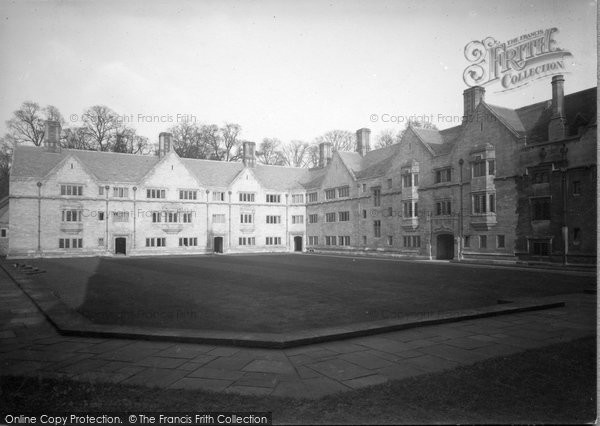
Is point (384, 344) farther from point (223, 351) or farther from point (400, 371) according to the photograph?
point (223, 351)

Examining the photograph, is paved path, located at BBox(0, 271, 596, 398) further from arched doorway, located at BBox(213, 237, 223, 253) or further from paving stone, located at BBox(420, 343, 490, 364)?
arched doorway, located at BBox(213, 237, 223, 253)

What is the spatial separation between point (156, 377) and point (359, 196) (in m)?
37.9

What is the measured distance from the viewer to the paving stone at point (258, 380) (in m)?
5.40

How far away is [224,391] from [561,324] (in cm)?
812

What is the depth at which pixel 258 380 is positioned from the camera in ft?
18.3

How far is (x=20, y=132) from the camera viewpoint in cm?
4103

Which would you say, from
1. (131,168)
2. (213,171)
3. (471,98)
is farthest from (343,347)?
(213,171)

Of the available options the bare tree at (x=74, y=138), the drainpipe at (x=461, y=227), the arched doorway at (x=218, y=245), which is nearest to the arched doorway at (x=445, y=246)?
the drainpipe at (x=461, y=227)

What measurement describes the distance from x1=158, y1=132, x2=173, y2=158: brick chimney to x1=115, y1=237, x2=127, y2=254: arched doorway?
10820 mm

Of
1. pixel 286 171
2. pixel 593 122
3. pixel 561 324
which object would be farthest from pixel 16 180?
pixel 593 122

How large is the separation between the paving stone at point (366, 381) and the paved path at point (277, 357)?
0.05 feet

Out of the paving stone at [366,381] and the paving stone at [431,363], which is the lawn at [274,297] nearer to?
the paving stone at [431,363]

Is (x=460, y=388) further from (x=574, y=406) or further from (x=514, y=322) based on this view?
(x=514, y=322)

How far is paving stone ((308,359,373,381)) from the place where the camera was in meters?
5.74
